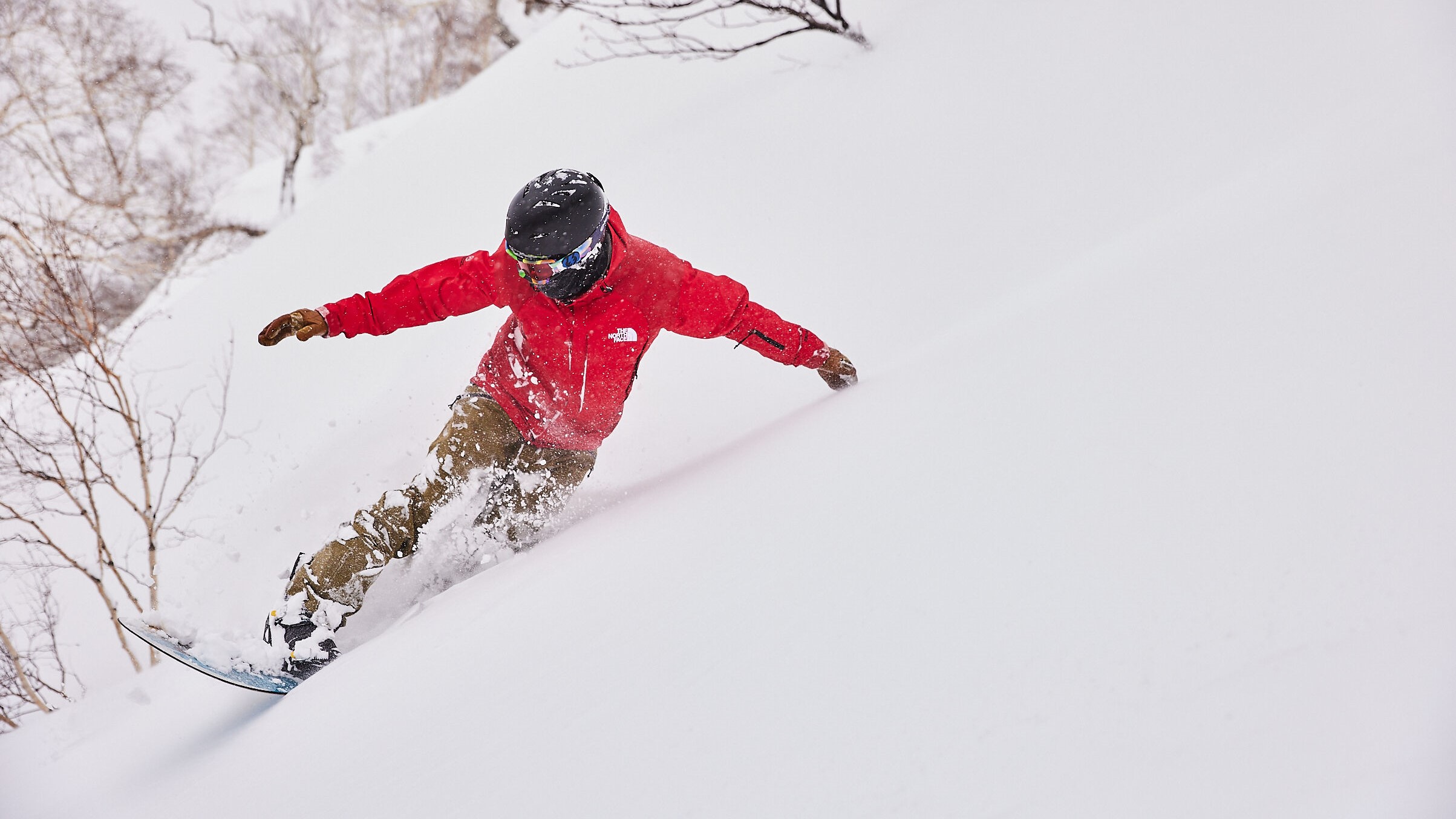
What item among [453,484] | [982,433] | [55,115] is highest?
[55,115]

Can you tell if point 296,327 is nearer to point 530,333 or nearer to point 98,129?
point 530,333

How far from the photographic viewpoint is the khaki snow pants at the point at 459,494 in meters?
2.30

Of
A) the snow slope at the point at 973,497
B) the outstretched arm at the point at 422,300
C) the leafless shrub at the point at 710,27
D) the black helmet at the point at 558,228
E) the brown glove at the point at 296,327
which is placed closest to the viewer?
the snow slope at the point at 973,497

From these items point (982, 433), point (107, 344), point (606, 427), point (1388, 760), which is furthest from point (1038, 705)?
point (107, 344)

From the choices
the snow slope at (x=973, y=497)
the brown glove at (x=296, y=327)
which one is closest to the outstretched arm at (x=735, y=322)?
the snow slope at (x=973, y=497)

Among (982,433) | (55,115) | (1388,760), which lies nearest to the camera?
(1388,760)

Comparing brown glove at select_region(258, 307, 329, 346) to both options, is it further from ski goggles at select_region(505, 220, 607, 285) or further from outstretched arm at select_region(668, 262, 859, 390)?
outstretched arm at select_region(668, 262, 859, 390)

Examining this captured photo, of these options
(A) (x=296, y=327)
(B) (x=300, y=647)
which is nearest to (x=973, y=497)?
(A) (x=296, y=327)

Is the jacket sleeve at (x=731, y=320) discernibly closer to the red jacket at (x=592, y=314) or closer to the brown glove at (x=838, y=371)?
the red jacket at (x=592, y=314)

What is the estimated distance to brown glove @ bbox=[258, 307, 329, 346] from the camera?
84.4 inches

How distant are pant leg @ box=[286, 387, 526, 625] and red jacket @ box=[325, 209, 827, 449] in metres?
0.21

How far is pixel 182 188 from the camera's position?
39.9 ft

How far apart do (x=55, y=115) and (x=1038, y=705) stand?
15410 millimetres

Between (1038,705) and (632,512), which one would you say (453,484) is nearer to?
(632,512)
